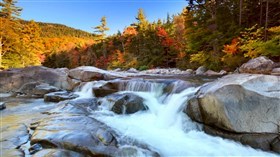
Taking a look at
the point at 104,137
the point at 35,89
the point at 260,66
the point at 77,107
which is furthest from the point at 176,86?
the point at 35,89

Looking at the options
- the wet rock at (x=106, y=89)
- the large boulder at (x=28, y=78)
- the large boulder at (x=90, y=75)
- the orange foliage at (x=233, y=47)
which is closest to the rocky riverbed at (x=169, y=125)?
the wet rock at (x=106, y=89)

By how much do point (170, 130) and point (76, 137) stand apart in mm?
2595

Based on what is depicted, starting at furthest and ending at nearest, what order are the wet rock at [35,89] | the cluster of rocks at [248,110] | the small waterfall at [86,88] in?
the wet rock at [35,89], the small waterfall at [86,88], the cluster of rocks at [248,110]

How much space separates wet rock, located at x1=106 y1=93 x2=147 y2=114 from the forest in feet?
29.8

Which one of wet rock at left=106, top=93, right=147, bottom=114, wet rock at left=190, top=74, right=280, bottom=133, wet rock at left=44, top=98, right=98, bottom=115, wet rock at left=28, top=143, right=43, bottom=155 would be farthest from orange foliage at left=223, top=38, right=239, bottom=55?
wet rock at left=28, top=143, right=43, bottom=155

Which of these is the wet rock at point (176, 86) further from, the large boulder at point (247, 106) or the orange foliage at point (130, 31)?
the orange foliage at point (130, 31)

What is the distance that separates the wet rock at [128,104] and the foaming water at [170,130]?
0.62 feet

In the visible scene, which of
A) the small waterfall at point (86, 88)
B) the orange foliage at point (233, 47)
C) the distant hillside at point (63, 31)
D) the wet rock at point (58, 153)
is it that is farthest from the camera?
the distant hillside at point (63, 31)

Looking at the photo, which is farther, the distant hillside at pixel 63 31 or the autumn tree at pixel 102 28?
the distant hillside at pixel 63 31

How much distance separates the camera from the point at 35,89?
40.0 feet

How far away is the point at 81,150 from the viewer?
3.82 m

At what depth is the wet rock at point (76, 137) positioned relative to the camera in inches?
152

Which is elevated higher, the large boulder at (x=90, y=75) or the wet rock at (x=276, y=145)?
the large boulder at (x=90, y=75)

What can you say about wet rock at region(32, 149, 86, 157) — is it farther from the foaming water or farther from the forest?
the forest
